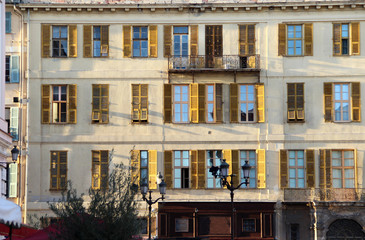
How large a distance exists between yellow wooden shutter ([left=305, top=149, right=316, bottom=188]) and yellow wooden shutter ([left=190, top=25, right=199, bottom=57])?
21.6 ft

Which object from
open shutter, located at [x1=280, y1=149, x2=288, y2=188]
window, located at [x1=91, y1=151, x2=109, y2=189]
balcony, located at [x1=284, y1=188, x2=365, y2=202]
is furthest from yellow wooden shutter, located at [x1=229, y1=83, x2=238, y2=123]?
window, located at [x1=91, y1=151, x2=109, y2=189]

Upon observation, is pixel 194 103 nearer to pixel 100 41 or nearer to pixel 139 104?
pixel 139 104

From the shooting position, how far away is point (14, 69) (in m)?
41.0

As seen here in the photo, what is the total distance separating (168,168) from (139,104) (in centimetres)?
314

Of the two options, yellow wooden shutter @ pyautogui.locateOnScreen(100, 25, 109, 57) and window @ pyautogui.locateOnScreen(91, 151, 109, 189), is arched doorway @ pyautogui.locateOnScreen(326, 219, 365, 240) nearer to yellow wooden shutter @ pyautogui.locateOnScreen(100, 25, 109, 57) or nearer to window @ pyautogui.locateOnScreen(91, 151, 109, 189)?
window @ pyautogui.locateOnScreen(91, 151, 109, 189)

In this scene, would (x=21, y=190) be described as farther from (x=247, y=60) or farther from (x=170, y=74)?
(x=247, y=60)

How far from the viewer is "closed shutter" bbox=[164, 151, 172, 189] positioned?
40281 mm

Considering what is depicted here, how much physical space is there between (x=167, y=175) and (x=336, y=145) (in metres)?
7.55

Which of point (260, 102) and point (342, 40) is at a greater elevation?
point (342, 40)

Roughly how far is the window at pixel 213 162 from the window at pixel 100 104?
4828 mm

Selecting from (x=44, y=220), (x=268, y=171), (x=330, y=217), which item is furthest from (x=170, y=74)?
(x=44, y=220)

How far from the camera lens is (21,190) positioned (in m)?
40.5

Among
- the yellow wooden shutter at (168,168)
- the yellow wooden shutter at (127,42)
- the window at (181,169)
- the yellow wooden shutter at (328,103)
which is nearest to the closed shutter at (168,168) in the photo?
the yellow wooden shutter at (168,168)

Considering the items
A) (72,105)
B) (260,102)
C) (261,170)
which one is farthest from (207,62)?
(72,105)
